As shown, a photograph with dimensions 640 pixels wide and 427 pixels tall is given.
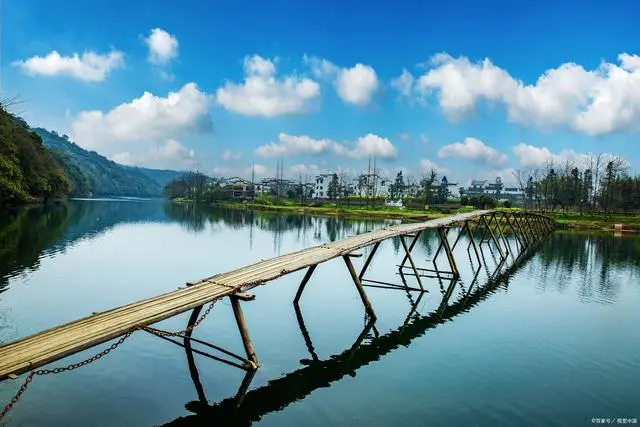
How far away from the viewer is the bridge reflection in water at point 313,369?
10.6 metres

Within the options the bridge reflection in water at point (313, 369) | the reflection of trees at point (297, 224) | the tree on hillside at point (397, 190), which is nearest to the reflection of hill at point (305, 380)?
the bridge reflection in water at point (313, 369)

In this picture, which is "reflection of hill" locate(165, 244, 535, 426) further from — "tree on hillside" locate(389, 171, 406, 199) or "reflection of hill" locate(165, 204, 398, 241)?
"tree on hillside" locate(389, 171, 406, 199)

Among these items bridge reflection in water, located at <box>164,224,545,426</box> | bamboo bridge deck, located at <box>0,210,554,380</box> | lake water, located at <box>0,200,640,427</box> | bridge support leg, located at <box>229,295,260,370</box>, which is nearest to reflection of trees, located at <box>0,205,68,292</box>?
lake water, located at <box>0,200,640,427</box>

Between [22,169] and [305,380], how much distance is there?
258 ft

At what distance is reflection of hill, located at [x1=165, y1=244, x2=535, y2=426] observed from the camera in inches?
409

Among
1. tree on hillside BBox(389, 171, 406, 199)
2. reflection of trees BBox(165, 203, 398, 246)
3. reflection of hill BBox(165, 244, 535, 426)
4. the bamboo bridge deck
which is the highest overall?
tree on hillside BBox(389, 171, 406, 199)

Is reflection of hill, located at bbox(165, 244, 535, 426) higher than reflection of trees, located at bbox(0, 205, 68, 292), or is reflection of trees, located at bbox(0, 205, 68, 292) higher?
reflection of trees, located at bbox(0, 205, 68, 292)

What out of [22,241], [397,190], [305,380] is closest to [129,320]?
[305,380]

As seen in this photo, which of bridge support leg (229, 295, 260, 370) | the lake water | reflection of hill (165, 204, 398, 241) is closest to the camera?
the lake water

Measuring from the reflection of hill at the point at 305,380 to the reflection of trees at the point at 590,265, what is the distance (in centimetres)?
1239

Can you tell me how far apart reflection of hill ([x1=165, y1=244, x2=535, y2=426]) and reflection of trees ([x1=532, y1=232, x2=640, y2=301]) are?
40.6 feet

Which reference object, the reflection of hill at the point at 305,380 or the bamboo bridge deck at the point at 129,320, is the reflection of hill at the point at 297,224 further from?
the bamboo bridge deck at the point at 129,320

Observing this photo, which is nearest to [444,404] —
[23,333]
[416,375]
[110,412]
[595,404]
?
[416,375]

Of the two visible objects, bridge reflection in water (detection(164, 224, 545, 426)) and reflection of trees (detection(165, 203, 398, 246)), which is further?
reflection of trees (detection(165, 203, 398, 246))
